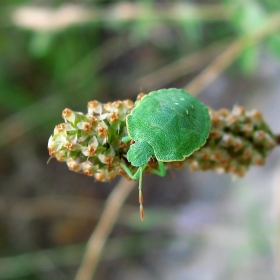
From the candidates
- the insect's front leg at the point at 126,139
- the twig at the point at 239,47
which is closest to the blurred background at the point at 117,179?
the twig at the point at 239,47

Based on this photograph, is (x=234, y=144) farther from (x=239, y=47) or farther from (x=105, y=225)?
(x=105, y=225)

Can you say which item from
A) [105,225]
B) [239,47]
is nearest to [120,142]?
[239,47]

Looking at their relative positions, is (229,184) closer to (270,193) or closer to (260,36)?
(270,193)

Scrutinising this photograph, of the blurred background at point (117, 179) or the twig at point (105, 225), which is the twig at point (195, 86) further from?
the blurred background at point (117, 179)

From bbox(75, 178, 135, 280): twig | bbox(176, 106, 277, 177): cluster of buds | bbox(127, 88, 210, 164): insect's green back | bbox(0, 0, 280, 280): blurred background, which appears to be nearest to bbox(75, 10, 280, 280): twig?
bbox(75, 178, 135, 280): twig

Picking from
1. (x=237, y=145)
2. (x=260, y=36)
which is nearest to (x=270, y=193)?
(x=260, y=36)

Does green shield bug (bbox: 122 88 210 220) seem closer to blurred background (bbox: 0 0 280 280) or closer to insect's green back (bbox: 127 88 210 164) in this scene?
insect's green back (bbox: 127 88 210 164)
